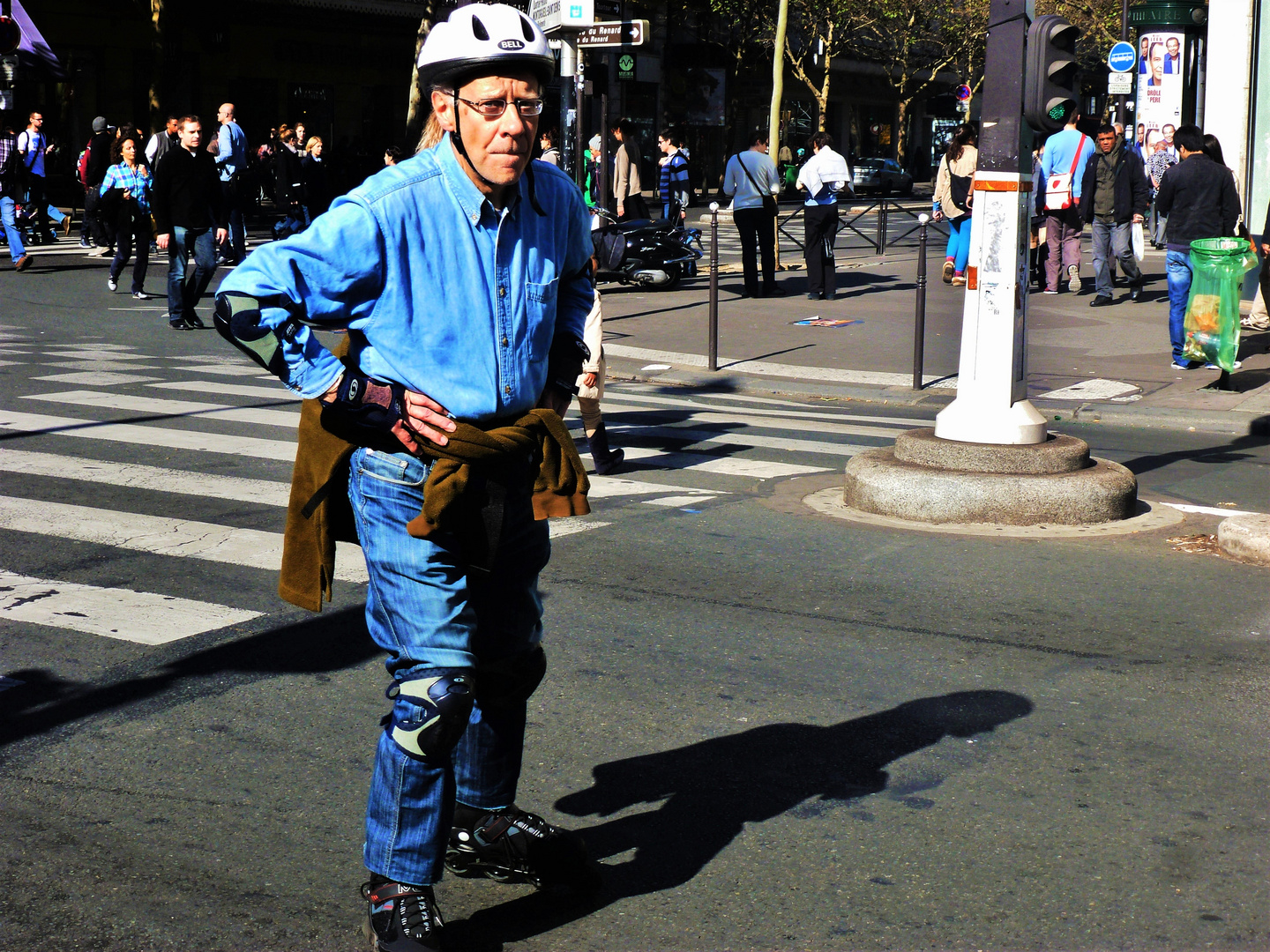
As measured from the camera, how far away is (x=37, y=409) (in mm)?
10008

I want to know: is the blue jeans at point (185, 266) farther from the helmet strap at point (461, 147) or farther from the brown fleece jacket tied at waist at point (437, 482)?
the helmet strap at point (461, 147)

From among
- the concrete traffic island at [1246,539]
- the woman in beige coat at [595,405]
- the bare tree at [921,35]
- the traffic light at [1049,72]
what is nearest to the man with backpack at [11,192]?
the woman in beige coat at [595,405]

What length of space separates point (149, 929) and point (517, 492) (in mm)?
1190

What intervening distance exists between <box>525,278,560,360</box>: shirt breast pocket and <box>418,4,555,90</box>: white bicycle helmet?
429mm

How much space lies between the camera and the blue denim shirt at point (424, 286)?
2.89 m

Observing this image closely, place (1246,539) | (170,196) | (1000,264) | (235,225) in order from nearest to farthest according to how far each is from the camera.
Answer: (1246,539), (1000,264), (170,196), (235,225)

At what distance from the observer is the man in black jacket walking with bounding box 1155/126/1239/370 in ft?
41.0

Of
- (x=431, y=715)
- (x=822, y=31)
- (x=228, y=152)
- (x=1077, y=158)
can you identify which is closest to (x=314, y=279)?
(x=431, y=715)

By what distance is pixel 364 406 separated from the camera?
2.91 metres

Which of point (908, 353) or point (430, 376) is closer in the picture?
point (430, 376)

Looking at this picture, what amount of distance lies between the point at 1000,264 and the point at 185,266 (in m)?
9.68

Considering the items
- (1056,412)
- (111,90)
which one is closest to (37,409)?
(1056,412)

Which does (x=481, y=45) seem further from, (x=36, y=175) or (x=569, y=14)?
(x=36, y=175)

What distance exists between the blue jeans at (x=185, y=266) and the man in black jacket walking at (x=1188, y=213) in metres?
8.79
